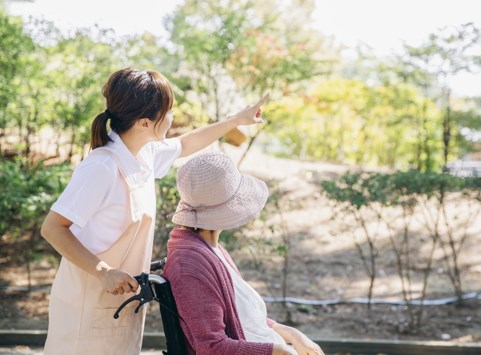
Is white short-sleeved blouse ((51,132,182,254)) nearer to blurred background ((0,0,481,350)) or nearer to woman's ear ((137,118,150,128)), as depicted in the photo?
woman's ear ((137,118,150,128))

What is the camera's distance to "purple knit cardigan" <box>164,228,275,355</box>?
200 cm

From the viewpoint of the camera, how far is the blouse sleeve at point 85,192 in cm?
215

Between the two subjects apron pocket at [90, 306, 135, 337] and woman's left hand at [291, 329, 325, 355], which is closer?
apron pocket at [90, 306, 135, 337]

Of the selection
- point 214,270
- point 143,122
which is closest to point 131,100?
point 143,122

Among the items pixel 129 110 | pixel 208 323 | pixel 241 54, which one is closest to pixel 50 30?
pixel 241 54

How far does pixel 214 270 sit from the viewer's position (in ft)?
6.91

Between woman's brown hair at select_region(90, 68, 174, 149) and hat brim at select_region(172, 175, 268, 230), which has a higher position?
woman's brown hair at select_region(90, 68, 174, 149)

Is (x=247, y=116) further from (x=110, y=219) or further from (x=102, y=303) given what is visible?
(x=102, y=303)

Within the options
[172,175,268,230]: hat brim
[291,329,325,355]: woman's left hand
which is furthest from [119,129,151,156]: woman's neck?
[291,329,325,355]: woman's left hand

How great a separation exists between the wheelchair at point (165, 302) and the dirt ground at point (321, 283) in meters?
3.67

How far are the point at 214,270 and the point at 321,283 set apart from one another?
565 cm

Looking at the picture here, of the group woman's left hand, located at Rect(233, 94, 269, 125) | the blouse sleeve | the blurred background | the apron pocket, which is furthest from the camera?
the blurred background

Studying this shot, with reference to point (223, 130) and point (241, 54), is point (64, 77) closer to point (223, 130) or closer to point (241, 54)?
point (241, 54)

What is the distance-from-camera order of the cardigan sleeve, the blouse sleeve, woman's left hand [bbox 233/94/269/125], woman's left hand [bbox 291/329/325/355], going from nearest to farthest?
1. the cardigan sleeve
2. the blouse sleeve
3. woman's left hand [bbox 291/329/325/355]
4. woman's left hand [bbox 233/94/269/125]
